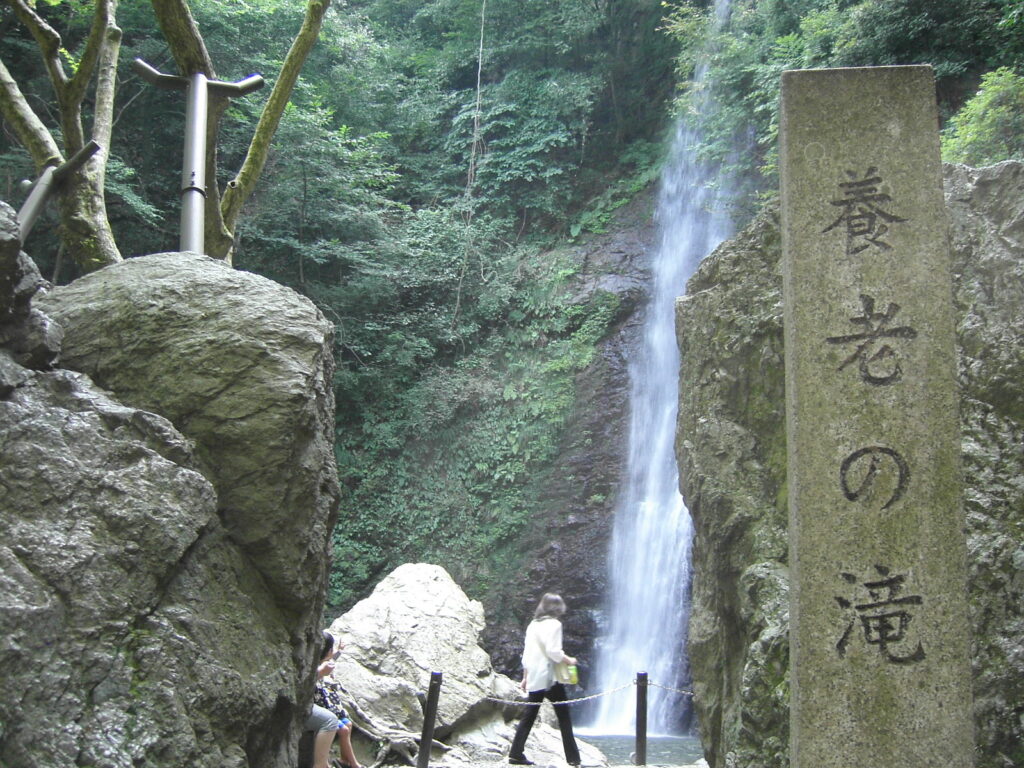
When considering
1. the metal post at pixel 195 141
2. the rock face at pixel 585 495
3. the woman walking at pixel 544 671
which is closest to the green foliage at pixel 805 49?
the rock face at pixel 585 495

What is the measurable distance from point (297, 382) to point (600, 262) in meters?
14.2

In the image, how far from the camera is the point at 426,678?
895cm

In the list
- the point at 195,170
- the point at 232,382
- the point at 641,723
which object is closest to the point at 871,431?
the point at 232,382

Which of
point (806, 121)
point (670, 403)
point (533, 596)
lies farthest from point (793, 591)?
point (670, 403)

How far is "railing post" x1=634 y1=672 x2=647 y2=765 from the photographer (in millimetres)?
8023

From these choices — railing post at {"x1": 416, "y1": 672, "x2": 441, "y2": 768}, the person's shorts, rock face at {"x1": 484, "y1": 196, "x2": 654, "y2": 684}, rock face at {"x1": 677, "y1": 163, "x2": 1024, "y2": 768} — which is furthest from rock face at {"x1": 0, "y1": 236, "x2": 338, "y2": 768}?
rock face at {"x1": 484, "y1": 196, "x2": 654, "y2": 684}

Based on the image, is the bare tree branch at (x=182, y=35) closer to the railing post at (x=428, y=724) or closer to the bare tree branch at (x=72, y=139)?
the bare tree branch at (x=72, y=139)

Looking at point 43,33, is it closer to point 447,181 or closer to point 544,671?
point 544,671

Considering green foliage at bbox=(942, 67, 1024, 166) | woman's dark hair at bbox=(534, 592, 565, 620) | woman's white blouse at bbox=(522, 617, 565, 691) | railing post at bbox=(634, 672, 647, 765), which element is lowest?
railing post at bbox=(634, 672, 647, 765)

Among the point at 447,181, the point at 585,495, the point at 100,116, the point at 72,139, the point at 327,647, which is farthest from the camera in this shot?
the point at 447,181

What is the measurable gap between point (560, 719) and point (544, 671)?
0.58 metres

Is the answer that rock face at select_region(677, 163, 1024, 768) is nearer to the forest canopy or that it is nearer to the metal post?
the metal post

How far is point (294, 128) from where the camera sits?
631 inches

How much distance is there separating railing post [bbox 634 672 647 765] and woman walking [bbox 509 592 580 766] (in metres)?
0.66
